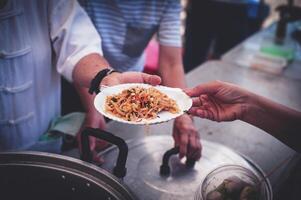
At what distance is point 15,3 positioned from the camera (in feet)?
4.39

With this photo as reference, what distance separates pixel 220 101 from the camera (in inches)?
55.6

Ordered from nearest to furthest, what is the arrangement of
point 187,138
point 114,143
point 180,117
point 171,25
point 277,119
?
point 114,143 → point 277,119 → point 187,138 → point 180,117 → point 171,25

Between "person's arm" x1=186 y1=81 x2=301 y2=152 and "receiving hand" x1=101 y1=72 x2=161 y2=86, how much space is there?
6.5 inches

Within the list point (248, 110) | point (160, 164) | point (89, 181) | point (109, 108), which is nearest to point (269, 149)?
point (248, 110)

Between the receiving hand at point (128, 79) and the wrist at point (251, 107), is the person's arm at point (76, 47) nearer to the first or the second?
the receiving hand at point (128, 79)

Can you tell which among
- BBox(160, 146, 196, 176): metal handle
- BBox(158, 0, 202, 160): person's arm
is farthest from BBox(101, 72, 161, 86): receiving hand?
BBox(158, 0, 202, 160): person's arm

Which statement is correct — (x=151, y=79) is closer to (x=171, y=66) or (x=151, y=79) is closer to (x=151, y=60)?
(x=171, y=66)

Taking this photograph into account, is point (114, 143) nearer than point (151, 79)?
Yes

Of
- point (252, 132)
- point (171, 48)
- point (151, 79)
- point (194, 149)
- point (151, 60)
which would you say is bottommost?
point (151, 60)

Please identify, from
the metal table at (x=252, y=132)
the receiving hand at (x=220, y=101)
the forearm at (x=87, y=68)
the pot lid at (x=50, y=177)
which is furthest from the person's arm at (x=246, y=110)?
the pot lid at (x=50, y=177)

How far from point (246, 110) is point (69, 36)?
84 centimetres

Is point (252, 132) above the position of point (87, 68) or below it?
below

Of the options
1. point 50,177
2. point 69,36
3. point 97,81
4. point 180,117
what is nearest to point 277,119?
point 180,117

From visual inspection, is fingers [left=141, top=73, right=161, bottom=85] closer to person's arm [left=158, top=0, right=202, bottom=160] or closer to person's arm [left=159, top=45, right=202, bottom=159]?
person's arm [left=159, top=45, right=202, bottom=159]
